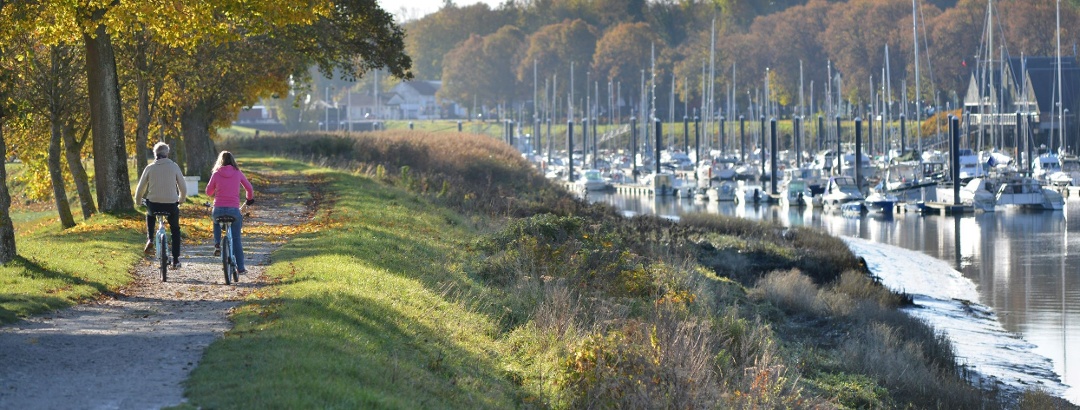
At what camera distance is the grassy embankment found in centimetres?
1276

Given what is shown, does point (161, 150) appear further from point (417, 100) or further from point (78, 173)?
point (417, 100)

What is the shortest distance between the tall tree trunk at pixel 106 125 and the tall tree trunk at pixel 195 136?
50.3 feet

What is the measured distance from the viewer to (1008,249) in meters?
51.2

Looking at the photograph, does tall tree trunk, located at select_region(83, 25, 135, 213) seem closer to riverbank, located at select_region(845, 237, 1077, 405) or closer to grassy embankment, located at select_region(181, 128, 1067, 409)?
grassy embankment, located at select_region(181, 128, 1067, 409)

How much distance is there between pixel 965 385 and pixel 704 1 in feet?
520

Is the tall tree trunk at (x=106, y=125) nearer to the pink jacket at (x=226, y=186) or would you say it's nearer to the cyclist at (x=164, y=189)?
the cyclist at (x=164, y=189)

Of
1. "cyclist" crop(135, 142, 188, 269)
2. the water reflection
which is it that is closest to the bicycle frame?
"cyclist" crop(135, 142, 188, 269)

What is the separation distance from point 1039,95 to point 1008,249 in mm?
57573

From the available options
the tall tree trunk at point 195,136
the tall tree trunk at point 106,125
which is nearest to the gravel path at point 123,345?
the tall tree trunk at point 106,125

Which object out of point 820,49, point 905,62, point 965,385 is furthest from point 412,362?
point 820,49

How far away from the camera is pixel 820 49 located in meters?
138

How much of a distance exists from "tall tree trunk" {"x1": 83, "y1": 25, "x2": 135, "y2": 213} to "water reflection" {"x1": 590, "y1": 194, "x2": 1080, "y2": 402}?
63.8 feet

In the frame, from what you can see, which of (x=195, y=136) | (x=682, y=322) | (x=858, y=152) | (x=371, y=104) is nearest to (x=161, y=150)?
(x=682, y=322)

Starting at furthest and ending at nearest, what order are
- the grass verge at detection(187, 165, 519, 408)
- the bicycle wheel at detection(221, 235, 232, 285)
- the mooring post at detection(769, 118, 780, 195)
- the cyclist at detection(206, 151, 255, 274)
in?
the mooring post at detection(769, 118, 780, 195) → the cyclist at detection(206, 151, 255, 274) → the bicycle wheel at detection(221, 235, 232, 285) → the grass verge at detection(187, 165, 519, 408)
